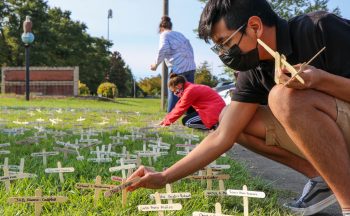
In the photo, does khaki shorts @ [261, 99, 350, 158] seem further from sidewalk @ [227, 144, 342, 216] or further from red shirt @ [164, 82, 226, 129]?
red shirt @ [164, 82, 226, 129]

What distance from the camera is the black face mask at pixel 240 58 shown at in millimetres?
1896

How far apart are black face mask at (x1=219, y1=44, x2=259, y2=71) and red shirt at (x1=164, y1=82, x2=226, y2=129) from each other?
120 inches

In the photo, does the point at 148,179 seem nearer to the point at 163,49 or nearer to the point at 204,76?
the point at 163,49

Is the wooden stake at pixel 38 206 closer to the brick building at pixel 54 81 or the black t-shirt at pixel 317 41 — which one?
the black t-shirt at pixel 317 41

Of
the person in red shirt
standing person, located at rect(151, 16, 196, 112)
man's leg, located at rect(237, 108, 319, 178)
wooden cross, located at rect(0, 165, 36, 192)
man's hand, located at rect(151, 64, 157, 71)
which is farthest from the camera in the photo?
standing person, located at rect(151, 16, 196, 112)

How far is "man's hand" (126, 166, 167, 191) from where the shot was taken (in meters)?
1.86

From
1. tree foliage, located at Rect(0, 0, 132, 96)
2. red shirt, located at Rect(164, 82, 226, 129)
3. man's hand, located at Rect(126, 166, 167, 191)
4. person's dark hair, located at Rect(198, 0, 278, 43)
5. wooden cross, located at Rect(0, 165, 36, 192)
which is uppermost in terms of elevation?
tree foliage, located at Rect(0, 0, 132, 96)

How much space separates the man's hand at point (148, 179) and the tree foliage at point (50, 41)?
30053 mm

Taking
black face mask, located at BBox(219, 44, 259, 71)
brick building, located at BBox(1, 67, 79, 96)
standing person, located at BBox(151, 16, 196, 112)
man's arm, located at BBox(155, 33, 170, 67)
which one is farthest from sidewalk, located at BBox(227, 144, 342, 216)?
brick building, located at BBox(1, 67, 79, 96)

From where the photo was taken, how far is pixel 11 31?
31453mm

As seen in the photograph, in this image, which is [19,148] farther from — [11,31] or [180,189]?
[11,31]

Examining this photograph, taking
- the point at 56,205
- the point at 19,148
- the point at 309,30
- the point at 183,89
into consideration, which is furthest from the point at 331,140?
the point at 183,89

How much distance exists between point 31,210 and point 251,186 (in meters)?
1.26

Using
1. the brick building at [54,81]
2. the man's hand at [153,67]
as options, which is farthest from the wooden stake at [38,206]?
the brick building at [54,81]
